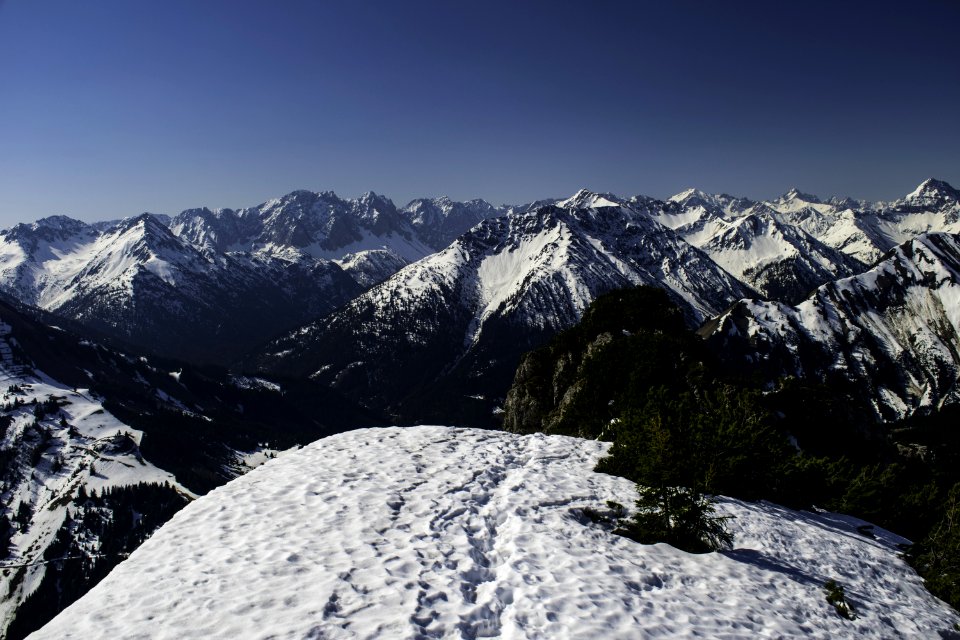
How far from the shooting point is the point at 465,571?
49.1 feet

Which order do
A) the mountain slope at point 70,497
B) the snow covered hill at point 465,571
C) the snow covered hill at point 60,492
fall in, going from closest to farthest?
the snow covered hill at point 465,571
the mountain slope at point 70,497
the snow covered hill at point 60,492

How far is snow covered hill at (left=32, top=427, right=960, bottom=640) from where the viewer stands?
12.8 metres

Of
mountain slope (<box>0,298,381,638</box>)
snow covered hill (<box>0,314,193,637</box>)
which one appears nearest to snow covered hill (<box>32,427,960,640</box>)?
mountain slope (<box>0,298,381,638</box>)

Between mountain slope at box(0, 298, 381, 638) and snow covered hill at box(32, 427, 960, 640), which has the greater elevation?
snow covered hill at box(32, 427, 960, 640)

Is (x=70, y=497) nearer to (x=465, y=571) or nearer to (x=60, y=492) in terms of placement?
(x=60, y=492)

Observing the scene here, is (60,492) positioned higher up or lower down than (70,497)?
lower down

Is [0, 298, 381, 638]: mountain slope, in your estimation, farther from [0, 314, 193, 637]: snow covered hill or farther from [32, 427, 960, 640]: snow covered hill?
[32, 427, 960, 640]: snow covered hill

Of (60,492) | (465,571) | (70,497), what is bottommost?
(60,492)

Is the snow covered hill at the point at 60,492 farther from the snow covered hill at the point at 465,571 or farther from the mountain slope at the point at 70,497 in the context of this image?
the snow covered hill at the point at 465,571

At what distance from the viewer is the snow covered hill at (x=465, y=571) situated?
12805mm

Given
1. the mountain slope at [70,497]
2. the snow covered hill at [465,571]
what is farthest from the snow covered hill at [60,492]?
the snow covered hill at [465,571]

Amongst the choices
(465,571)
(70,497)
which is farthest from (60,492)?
(465,571)

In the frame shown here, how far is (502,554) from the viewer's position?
16.2 metres

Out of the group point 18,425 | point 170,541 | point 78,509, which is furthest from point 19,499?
point 170,541
